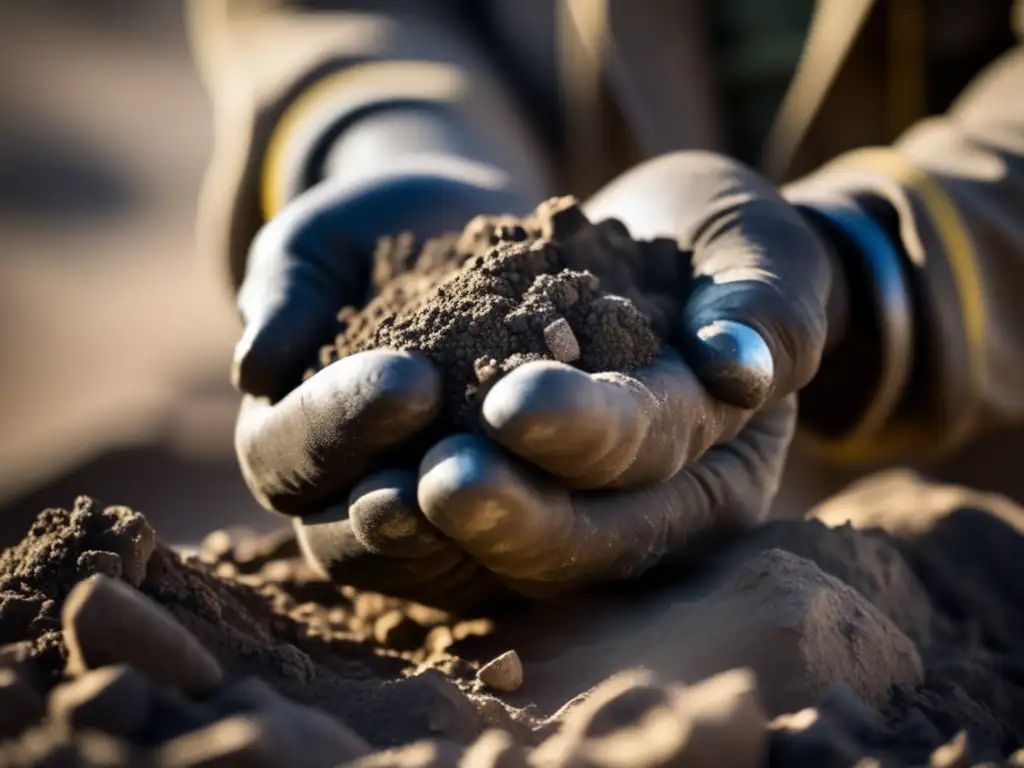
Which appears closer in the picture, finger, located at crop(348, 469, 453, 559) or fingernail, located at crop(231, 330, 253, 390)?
finger, located at crop(348, 469, 453, 559)

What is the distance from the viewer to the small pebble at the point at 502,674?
1.02 m

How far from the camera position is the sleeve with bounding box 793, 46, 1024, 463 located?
1.65m

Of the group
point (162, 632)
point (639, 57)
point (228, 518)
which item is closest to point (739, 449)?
point (162, 632)

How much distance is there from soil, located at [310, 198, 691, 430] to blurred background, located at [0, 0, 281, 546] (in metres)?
1.12

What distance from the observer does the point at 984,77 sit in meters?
2.06

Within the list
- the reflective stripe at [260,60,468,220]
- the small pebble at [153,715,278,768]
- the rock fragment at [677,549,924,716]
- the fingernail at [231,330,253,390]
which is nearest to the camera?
the small pebble at [153,715,278,768]

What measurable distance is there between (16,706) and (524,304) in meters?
0.52

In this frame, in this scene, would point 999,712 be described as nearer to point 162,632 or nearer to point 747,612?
point 747,612

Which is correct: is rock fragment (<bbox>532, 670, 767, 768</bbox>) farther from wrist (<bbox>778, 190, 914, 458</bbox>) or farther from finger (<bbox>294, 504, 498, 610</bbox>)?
wrist (<bbox>778, 190, 914, 458</bbox>)

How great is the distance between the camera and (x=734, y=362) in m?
1.08

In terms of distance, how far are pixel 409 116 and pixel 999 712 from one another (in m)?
1.34

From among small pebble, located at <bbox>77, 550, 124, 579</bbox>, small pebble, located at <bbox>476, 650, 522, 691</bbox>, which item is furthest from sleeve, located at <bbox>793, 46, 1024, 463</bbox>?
small pebble, located at <bbox>77, 550, 124, 579</bbox>

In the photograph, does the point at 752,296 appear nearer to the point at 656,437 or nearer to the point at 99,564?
the point at 656,437

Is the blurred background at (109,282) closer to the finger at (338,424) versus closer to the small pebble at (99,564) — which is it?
the finger at (338,424)
